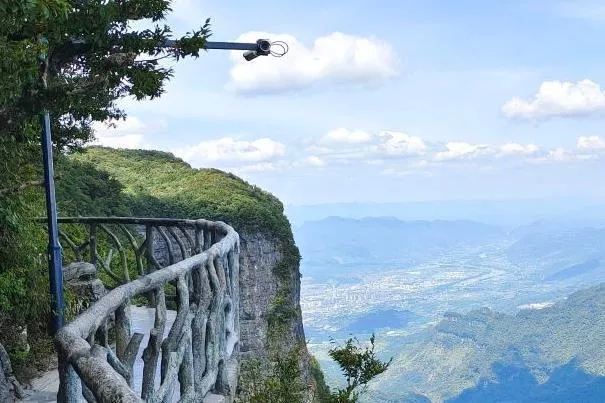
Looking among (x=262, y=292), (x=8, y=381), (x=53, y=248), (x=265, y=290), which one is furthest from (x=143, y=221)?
(x=265, y=290)

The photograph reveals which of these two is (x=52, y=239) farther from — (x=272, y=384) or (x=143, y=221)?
(x=272, y=384)


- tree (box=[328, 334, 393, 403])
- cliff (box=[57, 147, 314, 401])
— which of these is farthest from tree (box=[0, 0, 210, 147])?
cliff (box=[57, 147, 314, 401])

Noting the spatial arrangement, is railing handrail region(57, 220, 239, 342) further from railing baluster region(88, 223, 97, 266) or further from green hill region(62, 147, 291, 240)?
green hill region(62, 147, 291, 240)

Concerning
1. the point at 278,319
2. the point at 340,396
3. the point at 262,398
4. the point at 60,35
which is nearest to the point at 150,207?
the point at 278,319

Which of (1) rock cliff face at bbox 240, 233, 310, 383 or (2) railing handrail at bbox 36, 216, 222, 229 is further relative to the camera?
(1) rock cliff face at bbox 240, 233, 310, 383

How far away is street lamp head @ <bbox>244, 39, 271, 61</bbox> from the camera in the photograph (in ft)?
32.9

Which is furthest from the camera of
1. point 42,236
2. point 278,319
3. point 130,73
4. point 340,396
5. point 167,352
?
point 278,319

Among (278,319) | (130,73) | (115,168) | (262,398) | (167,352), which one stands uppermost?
(115,168)

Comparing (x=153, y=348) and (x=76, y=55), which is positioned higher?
(x=76, y=55)

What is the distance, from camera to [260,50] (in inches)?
396

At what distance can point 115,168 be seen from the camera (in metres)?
69.7

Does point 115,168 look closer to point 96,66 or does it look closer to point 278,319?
point 278,319

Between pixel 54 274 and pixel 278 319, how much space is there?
4654 cm

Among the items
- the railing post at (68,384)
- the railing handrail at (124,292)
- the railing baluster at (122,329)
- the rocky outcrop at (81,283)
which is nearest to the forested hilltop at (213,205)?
the rocky outcrop at (81,283)
